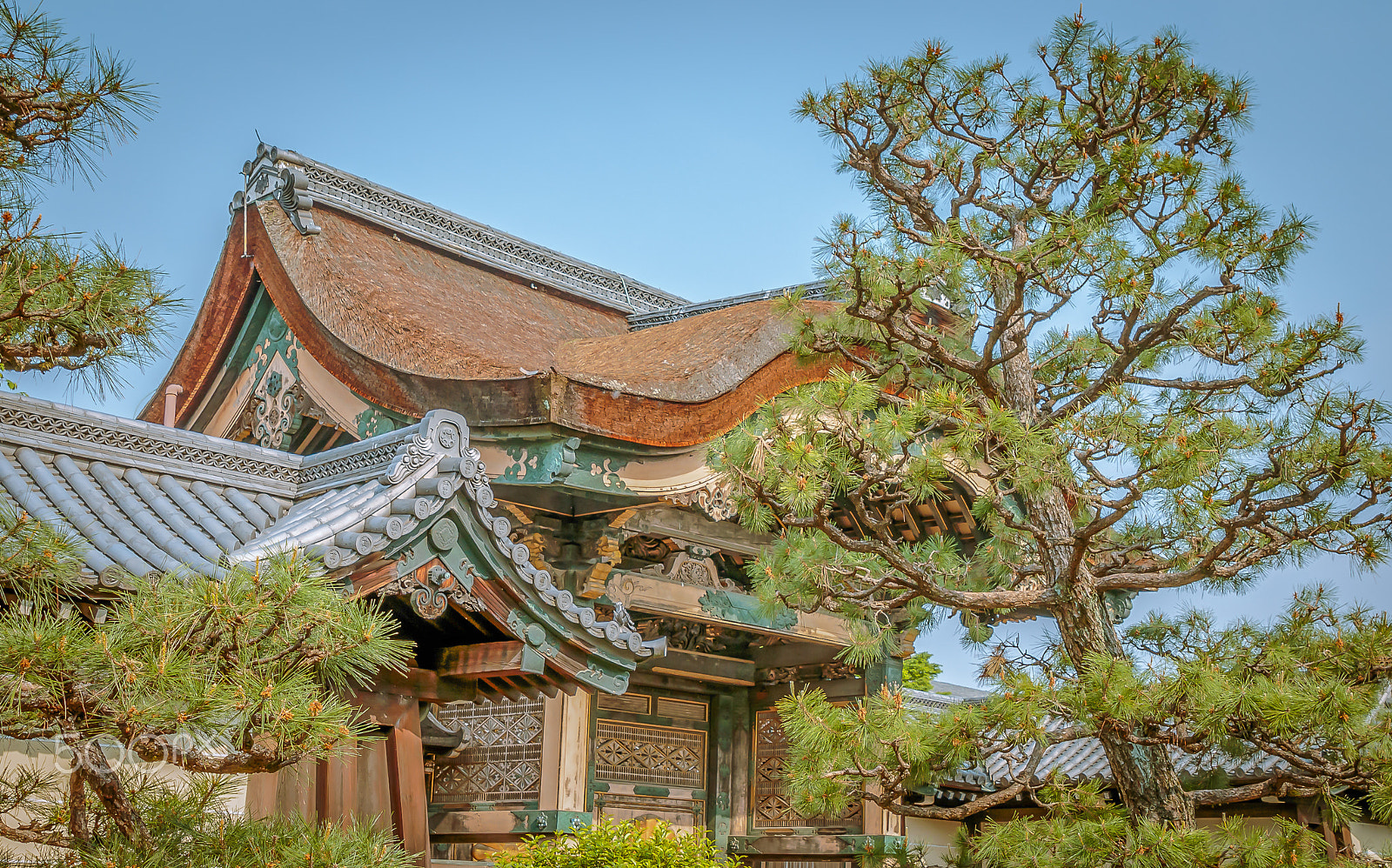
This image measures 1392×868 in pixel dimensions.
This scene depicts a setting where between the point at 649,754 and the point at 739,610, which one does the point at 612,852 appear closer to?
the point at 739,610

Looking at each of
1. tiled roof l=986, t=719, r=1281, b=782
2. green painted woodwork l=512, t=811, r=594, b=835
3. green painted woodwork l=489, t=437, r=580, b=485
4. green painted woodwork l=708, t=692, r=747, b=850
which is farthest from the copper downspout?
tiled roof l=986, t=719, r=1281, b=782

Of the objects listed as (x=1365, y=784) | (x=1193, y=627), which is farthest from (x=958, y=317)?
(x=1365, y=784)

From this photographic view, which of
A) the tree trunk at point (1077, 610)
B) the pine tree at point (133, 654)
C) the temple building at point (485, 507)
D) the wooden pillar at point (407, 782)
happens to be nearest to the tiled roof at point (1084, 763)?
the temple building at point (485, 507)

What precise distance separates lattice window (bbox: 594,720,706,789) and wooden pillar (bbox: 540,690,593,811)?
936mm

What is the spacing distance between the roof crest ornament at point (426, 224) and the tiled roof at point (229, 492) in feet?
8.44

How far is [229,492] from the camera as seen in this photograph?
6.03 metres

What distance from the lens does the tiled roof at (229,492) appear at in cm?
465

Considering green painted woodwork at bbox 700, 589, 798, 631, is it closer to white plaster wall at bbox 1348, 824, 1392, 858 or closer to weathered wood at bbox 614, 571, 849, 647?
weathered wood at bbox 614, 571, 849, 647

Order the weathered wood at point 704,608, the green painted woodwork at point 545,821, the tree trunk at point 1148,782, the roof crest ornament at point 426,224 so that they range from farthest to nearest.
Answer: the roof crest ornament at point 426,224 → the weathered wood at point 704,608 → the green painted woodwork at point 545,821 → the tree trunk at point 1148,782

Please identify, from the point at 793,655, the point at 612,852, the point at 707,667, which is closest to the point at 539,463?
the point at 612,852

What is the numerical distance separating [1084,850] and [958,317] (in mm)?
3145

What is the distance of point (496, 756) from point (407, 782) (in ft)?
8.78

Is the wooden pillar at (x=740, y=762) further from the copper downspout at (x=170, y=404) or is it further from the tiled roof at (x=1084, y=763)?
the copper downspout at (x=170, y=404)

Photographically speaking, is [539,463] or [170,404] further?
[170,404]
